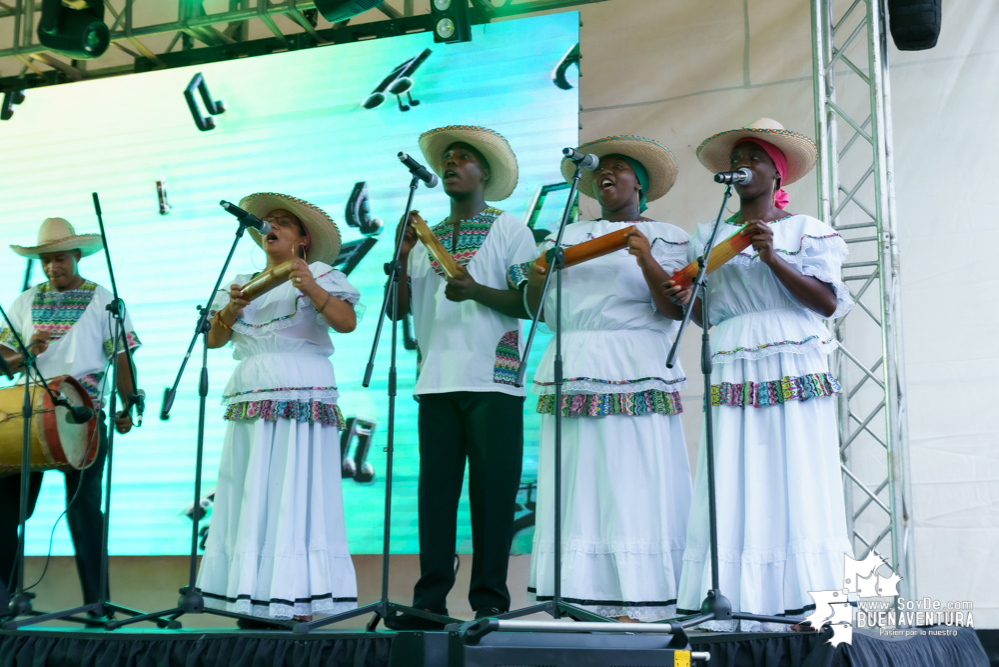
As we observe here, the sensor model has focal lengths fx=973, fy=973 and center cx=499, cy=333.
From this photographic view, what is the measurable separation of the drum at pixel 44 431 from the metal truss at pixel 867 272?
11.3 feet

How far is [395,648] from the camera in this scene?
3033mm

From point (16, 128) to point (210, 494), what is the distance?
2942 mm

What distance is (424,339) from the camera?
13.4 ft

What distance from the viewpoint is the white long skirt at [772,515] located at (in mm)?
3174

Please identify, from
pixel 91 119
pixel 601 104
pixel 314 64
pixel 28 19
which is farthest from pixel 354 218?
pixel 28 19

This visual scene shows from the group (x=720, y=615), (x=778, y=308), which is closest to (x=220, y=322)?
(x=778, y=308)

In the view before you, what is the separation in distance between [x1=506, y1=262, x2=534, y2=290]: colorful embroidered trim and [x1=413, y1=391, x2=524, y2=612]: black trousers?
0.46 metres

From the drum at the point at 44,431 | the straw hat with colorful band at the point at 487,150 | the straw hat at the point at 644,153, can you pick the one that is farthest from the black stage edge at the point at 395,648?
the straw hat with colorful band at the point at 487,150

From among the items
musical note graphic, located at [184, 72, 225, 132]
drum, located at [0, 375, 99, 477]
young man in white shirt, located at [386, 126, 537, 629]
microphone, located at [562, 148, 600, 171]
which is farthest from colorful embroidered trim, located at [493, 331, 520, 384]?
musical note graphic, located at [184, 72, 225, 132]

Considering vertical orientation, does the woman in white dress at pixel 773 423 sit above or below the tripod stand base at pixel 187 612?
above

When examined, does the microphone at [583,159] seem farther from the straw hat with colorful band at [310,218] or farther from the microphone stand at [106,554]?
the microphone stand at [106,554]

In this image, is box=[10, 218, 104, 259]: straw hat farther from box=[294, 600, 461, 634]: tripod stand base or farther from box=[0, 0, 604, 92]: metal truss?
box=[294, 600, 461, 634]: tripod stand base

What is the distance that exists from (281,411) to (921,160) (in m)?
3.39

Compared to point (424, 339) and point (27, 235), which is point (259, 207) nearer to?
point (424, 339)
